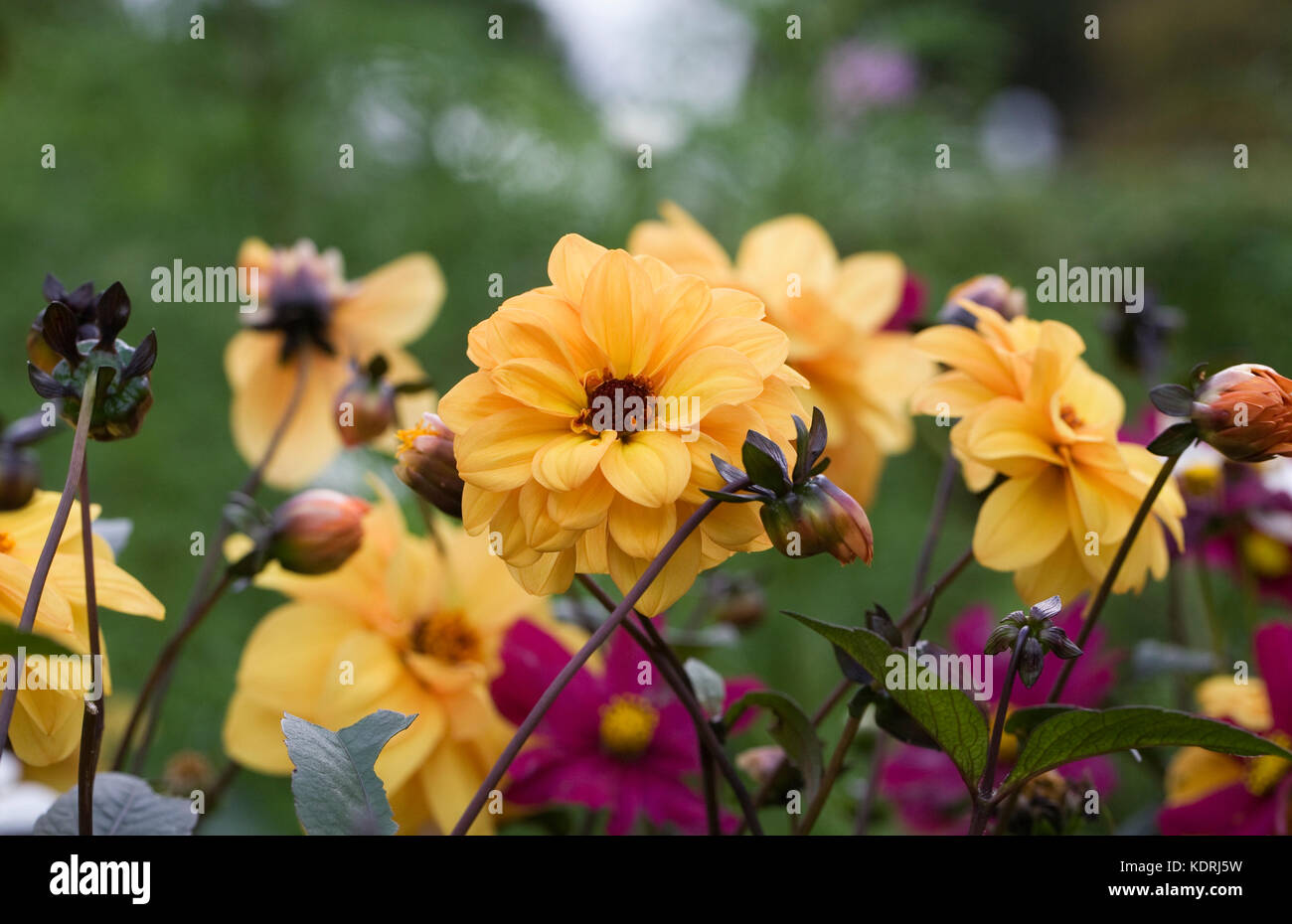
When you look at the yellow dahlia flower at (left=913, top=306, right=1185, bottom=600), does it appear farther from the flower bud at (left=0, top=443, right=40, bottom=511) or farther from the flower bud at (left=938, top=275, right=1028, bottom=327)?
the flower bud at (left=0, top=443, right=40, bottom=511)

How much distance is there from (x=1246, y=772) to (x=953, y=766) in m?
0.09

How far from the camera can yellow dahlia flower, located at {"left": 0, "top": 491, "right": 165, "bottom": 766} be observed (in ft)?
0.66

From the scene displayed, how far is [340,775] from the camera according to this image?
0.64ft

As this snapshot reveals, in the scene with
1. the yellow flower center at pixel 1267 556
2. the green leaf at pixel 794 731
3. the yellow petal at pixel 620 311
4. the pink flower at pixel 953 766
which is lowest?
the pink flower at pixel 953 766

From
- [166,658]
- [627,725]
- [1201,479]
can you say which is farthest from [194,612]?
[1201,479]

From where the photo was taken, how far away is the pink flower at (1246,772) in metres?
0.28

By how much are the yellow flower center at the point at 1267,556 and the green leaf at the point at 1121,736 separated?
0.92 feet

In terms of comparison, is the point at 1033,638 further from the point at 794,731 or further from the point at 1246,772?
the point at 1246,772

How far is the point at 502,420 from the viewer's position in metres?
0.20

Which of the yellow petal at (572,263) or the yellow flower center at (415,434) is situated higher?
the yellow petal at (572,263)

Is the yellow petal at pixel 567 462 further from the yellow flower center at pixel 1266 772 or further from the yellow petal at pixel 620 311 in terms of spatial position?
the yellow flower center at pixel 1266 772

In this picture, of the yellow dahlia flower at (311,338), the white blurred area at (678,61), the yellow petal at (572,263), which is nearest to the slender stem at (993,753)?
the yellow petal at (572,263)
